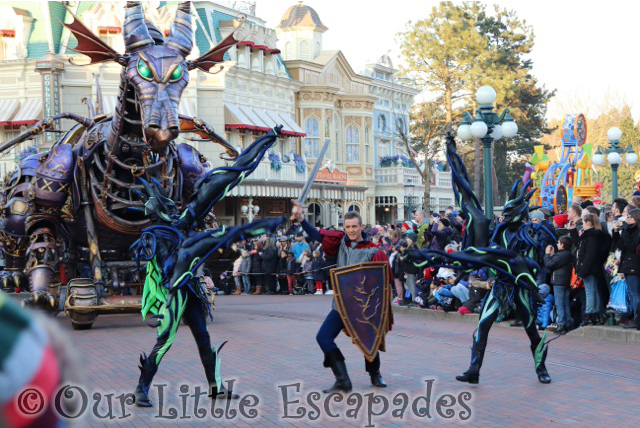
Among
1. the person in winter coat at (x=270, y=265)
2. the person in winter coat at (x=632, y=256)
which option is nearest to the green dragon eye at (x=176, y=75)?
the person in winter coat at (x=632, y=256)

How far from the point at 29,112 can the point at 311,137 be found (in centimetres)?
1426

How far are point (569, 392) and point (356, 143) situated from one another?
37241 millimetres

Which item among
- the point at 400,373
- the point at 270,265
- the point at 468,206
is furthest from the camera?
the point at 270,265

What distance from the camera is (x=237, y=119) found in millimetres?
35219

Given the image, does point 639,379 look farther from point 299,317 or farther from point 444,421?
point 299,317

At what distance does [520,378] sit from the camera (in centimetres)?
891

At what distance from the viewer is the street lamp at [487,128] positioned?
1490 centimetres

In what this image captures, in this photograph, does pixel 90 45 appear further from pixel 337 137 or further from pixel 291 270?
pixel 337 137

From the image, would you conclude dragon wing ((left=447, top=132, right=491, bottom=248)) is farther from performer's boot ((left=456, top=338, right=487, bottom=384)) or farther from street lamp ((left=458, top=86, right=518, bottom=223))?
street lamp ((left=458, top=86, right=518, bottom=223))

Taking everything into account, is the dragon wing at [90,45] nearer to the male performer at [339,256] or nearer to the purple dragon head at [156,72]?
the purple dragon head at [156,72]

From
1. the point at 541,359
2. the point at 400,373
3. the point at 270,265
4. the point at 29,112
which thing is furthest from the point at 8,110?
the point at 541,359

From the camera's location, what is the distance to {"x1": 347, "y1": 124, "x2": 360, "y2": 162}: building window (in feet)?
147

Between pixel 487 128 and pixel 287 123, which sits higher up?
pixel 287 123

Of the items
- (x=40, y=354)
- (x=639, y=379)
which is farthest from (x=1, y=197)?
(x=40, y=354)
